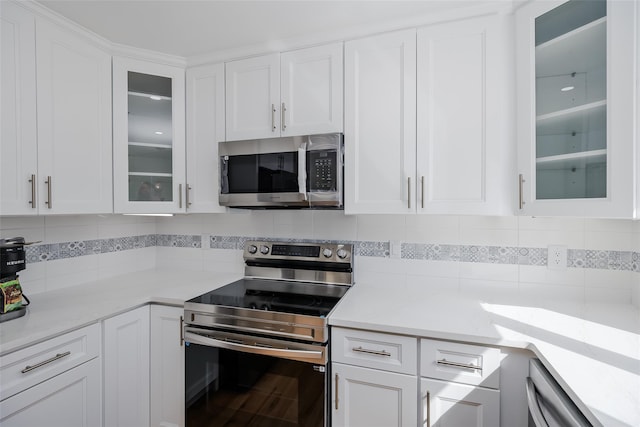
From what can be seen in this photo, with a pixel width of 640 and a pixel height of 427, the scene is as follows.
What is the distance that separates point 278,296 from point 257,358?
0.35 meters

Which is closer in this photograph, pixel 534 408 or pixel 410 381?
pixel 534 408

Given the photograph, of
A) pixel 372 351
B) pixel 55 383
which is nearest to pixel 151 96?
pixel 55 383

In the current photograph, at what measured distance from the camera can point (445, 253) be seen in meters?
1.77

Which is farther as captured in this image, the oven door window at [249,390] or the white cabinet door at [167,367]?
the white cabinet door at [167,367]

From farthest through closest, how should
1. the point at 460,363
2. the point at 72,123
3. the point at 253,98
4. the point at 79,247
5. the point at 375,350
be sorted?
the point at 79,247
the point at 253,98
the point at 72,123
the point at 375,350
the point at 460,363

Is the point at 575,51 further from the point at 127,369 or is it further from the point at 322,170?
the point at 127,369

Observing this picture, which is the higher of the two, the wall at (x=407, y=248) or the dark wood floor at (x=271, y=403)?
the wall at (x=407, y=248)

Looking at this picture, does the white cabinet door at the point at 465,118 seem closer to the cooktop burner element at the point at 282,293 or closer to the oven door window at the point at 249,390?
the cooktop burner element at the point at 282,293

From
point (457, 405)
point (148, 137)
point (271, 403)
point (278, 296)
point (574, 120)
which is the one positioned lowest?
point (271, 403)

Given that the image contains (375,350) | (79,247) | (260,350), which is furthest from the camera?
(79,247)

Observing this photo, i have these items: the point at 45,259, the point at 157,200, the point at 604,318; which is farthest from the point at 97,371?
the point at 604,318

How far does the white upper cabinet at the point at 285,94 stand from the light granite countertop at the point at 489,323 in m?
0.97

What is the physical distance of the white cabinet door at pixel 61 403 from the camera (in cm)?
114

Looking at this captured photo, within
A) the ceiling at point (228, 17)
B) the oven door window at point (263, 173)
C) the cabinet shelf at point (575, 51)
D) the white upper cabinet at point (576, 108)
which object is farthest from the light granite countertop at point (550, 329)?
the ceiling at point (228, 17)
